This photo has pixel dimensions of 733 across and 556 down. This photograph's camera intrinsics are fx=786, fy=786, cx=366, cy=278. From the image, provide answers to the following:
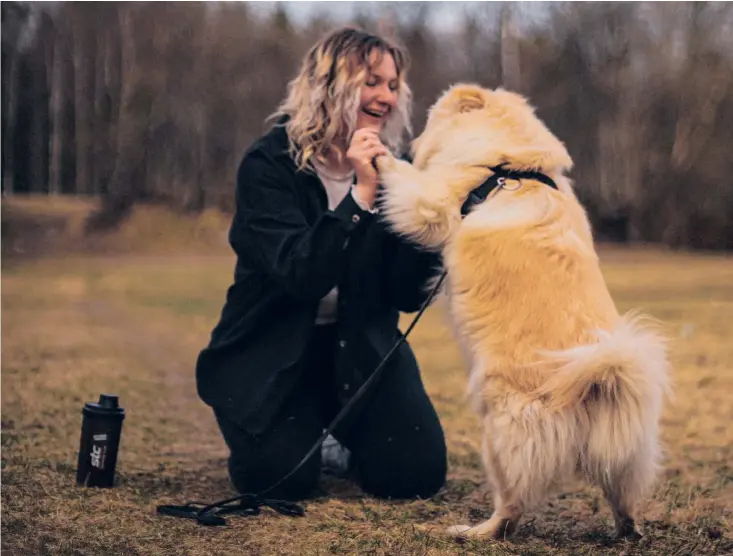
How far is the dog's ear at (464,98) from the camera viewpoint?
248cm

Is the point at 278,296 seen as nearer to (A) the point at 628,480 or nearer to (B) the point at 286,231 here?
(B) the point at 286,231

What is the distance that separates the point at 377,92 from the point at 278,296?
2.50 ft

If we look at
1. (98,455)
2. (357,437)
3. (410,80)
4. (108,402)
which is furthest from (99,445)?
(410,80)

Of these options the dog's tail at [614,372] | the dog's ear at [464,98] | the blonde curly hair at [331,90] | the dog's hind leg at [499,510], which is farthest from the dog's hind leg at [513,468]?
the blonde curly hair at [331,90]

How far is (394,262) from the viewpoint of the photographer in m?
2.73

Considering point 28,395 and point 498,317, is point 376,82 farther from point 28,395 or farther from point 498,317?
point 28,395

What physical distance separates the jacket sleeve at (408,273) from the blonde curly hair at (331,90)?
1.36 feet

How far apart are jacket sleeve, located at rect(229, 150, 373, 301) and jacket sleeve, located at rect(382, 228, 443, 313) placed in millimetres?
301

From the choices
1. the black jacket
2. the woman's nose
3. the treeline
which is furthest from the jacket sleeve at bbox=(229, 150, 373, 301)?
the treeline

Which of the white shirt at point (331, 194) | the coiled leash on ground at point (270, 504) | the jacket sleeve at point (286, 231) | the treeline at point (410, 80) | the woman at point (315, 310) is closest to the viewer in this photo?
the coiled leash on ground at point (270, 504)

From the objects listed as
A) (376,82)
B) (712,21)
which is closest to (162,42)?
(712,21)

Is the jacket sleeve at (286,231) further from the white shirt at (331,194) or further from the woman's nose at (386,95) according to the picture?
the woman's nose at (386,95)

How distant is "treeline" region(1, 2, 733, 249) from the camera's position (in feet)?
34.6

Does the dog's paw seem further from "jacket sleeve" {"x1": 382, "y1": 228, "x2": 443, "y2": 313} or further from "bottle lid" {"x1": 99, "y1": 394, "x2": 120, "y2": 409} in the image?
"bottle lid" {"x1": 99, "y1": 394, "x2": 120, "y2": 409}
